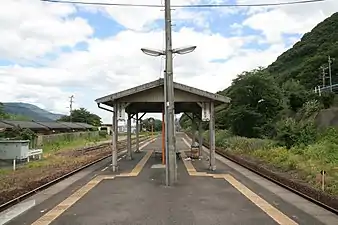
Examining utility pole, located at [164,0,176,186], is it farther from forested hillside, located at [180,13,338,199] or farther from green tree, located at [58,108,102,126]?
green tree, located at [58,108,102,126]

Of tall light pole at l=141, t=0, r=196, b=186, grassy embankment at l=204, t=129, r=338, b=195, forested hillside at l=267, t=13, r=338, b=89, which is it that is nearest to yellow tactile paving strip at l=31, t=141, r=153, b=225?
tall light pole at l=141, t=0, r=196, b=186

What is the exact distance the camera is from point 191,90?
1722cm

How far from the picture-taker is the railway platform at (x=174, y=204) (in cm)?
815

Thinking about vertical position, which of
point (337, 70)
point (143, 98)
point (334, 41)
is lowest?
point (143, 98)

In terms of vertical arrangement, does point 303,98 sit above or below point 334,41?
below

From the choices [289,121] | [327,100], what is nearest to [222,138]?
[327,100]

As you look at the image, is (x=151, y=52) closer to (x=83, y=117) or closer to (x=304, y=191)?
(x=304, y=191)

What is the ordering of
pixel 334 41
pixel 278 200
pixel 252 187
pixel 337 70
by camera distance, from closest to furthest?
pixel 278 200, pixel 252 187, pixel 337 70, pixel 334 41

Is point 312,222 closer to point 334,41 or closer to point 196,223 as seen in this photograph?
point 196,223

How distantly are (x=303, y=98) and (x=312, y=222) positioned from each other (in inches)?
1292

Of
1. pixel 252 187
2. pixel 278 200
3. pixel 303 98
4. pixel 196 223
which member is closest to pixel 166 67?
pixel 252 187

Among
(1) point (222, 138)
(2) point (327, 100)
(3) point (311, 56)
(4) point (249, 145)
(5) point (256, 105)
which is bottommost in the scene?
(4) point (249, 145)

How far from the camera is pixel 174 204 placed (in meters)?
9.76

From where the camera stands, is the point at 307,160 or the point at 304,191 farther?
the point at 307,160
